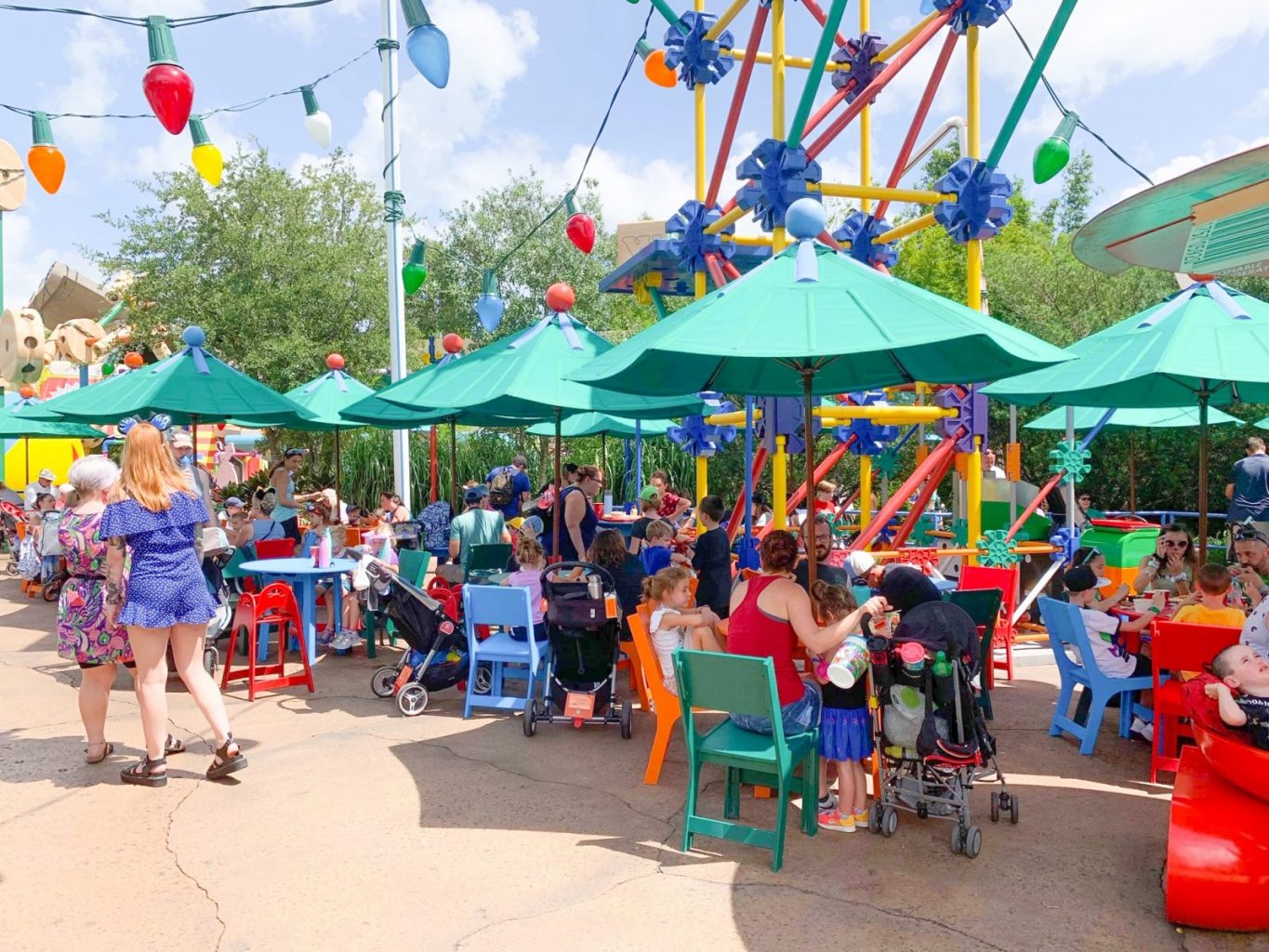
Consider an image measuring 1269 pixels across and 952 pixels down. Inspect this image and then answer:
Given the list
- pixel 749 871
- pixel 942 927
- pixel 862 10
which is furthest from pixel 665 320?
pixel 862 10

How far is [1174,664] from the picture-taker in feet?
16.1

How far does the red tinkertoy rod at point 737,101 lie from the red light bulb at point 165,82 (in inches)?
189

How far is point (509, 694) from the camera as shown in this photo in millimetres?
7008

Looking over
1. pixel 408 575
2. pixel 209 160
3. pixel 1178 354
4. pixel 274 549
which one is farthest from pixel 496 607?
pixel 209 160

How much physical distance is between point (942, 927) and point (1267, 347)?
3610 millimetres

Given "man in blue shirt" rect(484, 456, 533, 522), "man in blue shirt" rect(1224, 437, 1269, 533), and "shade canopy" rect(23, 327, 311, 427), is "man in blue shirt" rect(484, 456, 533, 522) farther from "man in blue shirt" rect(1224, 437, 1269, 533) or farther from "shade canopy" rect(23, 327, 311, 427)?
"man in blue shirt" rect(1224, 437, 1269, 533)

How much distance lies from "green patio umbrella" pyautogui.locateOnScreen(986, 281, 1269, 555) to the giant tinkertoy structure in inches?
71.5

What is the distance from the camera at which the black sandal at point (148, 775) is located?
5.08 meters

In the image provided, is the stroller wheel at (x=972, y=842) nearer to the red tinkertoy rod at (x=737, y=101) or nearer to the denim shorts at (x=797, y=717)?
the denim shorts at (x=797, y=717)

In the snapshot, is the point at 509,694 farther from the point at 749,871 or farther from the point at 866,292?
the point at 866,292

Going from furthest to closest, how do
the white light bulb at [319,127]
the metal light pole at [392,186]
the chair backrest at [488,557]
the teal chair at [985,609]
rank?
the metal light pole at [392,186] → the white light bulb at [319,127] → the chair backrest at [488,557] → the teal chair at [985,609]

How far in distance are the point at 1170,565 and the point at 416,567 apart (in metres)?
5.87

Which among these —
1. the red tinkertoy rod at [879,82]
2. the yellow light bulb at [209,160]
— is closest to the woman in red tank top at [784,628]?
the red tinkertoy rod at [879,82]

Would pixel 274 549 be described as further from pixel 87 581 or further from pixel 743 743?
pixel 743 743
